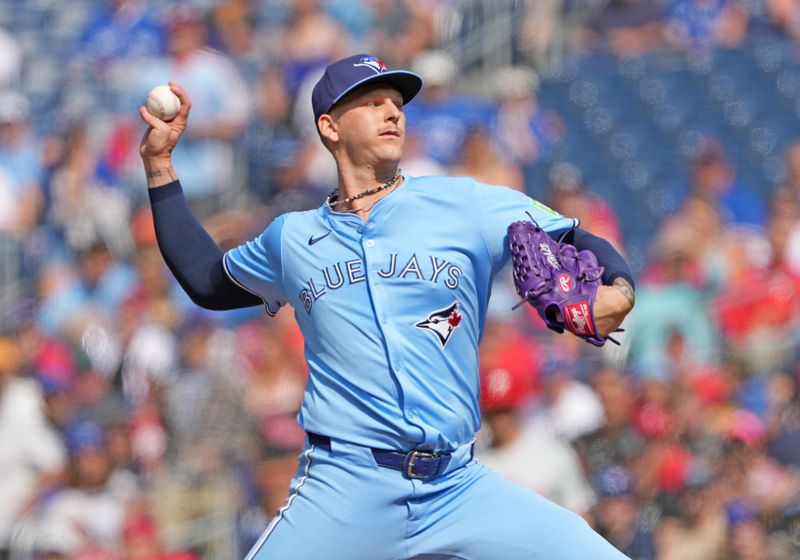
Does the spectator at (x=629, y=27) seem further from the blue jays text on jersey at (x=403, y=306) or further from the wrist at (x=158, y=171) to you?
Answer: the blue jays text on jersey at (x=403, y=306)

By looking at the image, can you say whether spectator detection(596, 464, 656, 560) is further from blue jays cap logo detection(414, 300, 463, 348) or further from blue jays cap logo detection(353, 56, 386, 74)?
blue jays cap logo detection(353, 56, 386, 74)

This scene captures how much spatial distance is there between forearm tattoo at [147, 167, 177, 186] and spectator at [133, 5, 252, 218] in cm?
499

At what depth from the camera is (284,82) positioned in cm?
1006

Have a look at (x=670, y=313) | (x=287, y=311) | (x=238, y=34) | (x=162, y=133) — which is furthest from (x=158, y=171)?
(x=238, y=34)

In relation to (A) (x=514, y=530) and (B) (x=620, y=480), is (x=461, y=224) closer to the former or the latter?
(A) (x=514, y=530)

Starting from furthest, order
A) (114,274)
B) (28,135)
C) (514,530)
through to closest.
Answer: (28,135) < (114,274) < (514,530)

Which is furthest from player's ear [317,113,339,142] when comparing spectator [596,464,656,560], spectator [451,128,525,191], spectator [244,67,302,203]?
spectator [244,67,302,203]

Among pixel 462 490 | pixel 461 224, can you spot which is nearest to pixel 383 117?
pixel 461 224

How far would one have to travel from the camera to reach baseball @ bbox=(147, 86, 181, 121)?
4.21 meters

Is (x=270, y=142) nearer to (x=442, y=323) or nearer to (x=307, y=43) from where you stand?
(x=307, y=43)

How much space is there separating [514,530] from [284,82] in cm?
681

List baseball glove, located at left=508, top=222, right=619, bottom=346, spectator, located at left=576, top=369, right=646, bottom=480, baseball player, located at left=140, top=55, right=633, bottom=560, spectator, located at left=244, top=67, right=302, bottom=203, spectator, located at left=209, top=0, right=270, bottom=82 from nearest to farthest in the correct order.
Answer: baseball glove, located at left=508, top=222, right=619, bottom=346 < baseball player, located at left=140, top=55, right=633, bottom=560 < spectator, located at left=576, top=369, right=646, bottom=480 < spectator, located at left=244, top=67, right=302, bottom=203 < spectator, located at left=209, top=0, right=270, bottom=82

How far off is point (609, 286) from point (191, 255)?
4.10ft

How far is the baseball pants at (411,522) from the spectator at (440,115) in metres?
5.62
